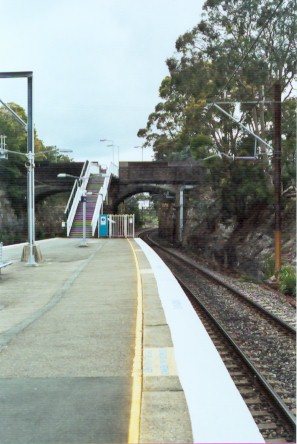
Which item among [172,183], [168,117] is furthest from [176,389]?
[168,117]

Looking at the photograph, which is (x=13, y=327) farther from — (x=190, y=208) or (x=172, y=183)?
(x=190, y=208)

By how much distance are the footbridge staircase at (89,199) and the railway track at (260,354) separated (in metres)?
23.9

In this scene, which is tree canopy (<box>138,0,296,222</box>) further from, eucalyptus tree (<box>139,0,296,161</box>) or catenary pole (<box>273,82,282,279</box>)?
catenary pole (<box>273,82,282,279</box>)

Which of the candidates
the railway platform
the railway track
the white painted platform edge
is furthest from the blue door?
the white painted platform edge

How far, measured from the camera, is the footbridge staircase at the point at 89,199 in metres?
38.5

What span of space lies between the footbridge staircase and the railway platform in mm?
27609

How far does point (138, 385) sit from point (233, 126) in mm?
34119

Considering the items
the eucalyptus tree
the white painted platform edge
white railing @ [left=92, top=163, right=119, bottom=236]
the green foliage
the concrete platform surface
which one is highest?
the eucalyptus tree

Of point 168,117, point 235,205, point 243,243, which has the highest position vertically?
point 168,117

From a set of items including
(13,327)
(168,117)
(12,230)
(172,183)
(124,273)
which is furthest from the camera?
(168,117)

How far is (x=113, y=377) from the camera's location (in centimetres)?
470

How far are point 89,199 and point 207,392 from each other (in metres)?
39.2

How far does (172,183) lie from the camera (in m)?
47.3

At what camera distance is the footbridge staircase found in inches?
1517
